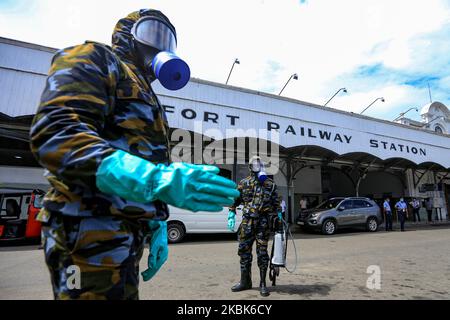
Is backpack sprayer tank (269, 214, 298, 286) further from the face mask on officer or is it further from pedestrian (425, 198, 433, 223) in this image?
pedestrian (425, 198, 433, 223)

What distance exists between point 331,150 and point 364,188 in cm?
1169

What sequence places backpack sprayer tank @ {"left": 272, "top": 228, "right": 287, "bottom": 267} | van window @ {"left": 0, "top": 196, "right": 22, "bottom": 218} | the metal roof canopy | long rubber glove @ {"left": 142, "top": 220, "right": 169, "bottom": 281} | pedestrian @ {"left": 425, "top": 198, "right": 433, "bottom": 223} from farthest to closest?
pedestrian @ {"left": 425, "top": 198, "right": 433, "bottom": 223} → the metal roof canopy → van window @ {"left": 0, "top": 196, "right": 22, "bottom": 218} → backpack sprayer tank @ {"left": 272, "top": 228, "right": 287, "bottom": 267} → long rubber glove @ {"left": 142, "top": 220, "right": 169, "bottom": 281}

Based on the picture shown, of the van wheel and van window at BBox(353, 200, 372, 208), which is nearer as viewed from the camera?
the van wheel

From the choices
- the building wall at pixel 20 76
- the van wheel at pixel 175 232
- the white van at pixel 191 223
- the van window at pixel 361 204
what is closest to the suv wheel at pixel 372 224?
the van window at pixel 361 204

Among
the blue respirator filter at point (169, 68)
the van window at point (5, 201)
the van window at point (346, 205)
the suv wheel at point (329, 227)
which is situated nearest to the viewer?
the blue respirator filter at point (169, 68)

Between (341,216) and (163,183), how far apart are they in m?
13.0

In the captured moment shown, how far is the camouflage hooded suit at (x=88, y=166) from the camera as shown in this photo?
86 centimetres

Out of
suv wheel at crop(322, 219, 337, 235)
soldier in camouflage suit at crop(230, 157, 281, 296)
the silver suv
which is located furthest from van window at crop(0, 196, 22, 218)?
suv wheel at crop(322, 219, 337, 235)

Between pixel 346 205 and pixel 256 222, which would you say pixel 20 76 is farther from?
pixel 346 205

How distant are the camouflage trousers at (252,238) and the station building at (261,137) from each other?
7696 millimetres

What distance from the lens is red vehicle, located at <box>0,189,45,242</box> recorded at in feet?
28.2

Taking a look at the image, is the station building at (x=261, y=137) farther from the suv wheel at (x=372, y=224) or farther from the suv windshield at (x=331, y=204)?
the suv wheel at (x=372, y=224)

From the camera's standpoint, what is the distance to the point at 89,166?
0.84m
